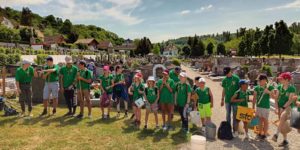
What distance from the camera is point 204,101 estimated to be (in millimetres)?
7633

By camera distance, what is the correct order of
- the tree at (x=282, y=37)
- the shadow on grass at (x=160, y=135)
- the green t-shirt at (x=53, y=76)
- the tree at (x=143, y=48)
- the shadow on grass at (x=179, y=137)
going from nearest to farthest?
the shadow on grass at (x=179, y=137)
the shadow on grass at (x=160, y=135)
the green t-shirt at (x=53, y=76)
the tree at (x=282, y=37)
the tree at (x=143, y=48)

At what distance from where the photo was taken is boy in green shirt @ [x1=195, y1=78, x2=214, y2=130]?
25.0 feet

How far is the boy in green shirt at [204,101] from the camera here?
7.62m

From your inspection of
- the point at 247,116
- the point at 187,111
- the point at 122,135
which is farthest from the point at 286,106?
the point at 122,135

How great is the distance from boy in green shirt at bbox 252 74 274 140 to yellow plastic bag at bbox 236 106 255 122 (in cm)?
18

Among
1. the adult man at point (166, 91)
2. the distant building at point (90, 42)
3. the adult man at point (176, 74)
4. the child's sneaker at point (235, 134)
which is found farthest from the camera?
the distant building at point (90, 42)

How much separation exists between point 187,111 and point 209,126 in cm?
79

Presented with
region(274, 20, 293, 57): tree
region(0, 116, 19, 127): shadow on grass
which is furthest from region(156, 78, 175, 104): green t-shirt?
region(274, 20, 293, 57): tree

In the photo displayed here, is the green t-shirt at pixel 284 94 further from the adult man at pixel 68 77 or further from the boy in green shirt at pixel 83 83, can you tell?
the adult man at pixel 68 77

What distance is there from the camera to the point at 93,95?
12.6 meters

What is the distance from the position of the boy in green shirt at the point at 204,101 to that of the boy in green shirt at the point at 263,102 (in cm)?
110

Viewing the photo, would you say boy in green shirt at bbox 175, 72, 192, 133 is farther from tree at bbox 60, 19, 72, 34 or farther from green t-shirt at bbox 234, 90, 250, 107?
tree at bbox 60, 19, 72, 34

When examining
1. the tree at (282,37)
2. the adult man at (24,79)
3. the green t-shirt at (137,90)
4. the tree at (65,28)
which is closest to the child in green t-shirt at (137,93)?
the green t-shirt at (137,90)

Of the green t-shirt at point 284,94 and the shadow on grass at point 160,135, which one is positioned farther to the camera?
the shadow on grass at point 160,135
